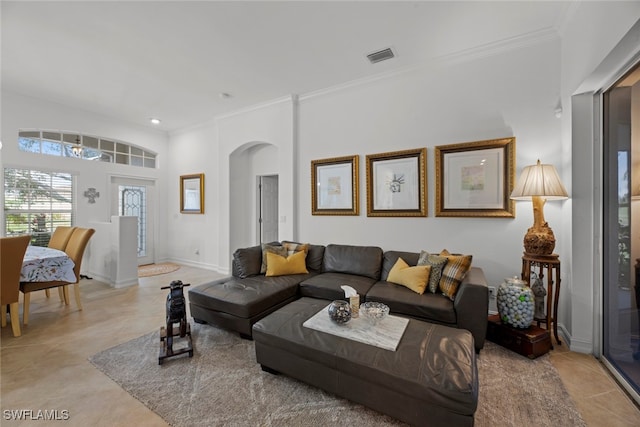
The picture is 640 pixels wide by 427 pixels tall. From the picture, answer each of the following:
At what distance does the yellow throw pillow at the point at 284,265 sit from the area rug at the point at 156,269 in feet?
10.2

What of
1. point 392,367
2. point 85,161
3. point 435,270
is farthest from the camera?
point 85,161

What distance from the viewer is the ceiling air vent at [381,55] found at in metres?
3.05

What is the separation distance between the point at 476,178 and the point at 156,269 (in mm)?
5884

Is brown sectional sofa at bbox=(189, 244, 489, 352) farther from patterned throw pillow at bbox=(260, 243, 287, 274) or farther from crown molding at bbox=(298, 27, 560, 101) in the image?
crown molding at bbox=(298, 27, 560, 101)

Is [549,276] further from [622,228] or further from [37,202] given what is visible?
[37,202]

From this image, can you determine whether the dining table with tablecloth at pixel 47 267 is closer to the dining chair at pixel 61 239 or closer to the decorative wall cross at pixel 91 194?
the dining chair at pixel 61 239

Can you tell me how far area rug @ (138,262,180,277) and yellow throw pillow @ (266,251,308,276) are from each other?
10.2 ft

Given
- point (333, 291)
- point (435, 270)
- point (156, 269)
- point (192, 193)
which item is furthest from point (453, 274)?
point (156, 269)

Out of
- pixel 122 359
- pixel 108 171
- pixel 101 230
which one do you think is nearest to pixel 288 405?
pixel 122 359

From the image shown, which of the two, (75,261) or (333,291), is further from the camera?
(75,261)

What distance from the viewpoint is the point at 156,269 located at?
5.48m

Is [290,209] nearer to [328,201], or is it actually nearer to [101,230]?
[328,201]

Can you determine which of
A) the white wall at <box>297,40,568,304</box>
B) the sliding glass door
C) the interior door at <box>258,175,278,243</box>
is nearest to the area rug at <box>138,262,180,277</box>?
the interior door at <box>258,175,278,243</box>

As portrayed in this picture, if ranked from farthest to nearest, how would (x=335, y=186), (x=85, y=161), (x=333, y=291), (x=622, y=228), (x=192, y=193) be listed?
(x=192, y=193)
(x=85, y=161)
(x=335, y=186)
(x=333, y=291)
(x=622, y=228)
